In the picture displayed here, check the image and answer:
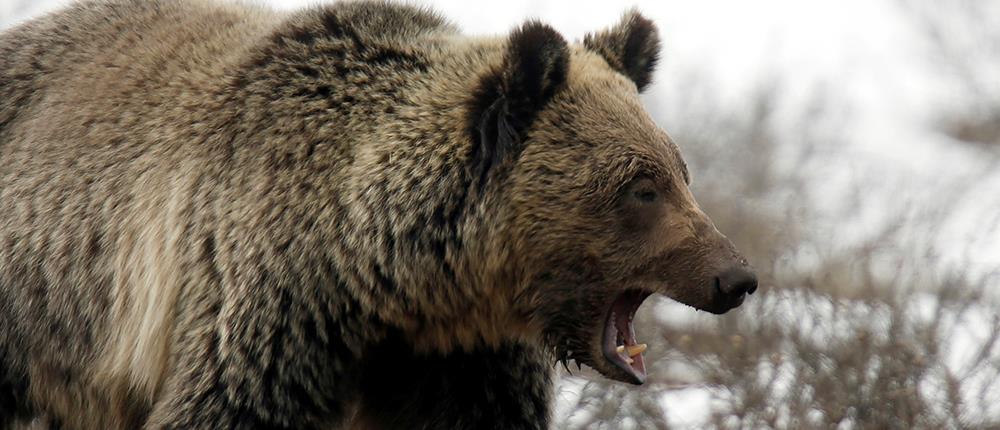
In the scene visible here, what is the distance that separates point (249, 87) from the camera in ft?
17.7

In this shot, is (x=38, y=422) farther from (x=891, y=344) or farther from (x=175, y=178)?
(x=891, y=344)

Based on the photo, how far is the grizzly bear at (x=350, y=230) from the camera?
16.7 feet

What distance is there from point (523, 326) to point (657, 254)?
0.60 meters

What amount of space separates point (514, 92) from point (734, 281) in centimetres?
Answer: 102

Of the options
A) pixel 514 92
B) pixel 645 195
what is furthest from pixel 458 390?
pixel 514 92

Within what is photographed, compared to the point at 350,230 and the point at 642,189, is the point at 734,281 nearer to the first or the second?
the point at 642,189

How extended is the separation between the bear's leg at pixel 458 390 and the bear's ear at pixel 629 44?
1163 mm

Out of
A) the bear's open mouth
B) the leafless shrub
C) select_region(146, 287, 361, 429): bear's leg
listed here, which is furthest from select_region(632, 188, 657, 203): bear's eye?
the leafless shrub

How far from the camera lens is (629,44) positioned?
575 cm

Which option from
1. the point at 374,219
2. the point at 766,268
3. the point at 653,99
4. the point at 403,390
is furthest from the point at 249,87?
the point at 653,99

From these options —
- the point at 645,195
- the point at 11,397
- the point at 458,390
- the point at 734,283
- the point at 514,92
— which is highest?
the point at 514,92

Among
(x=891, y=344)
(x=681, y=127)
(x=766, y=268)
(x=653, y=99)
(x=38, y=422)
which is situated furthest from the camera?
(x=653, y=99)

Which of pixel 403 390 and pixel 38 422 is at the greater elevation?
pixel 403 390

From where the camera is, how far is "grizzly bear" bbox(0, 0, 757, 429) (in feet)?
16.7
